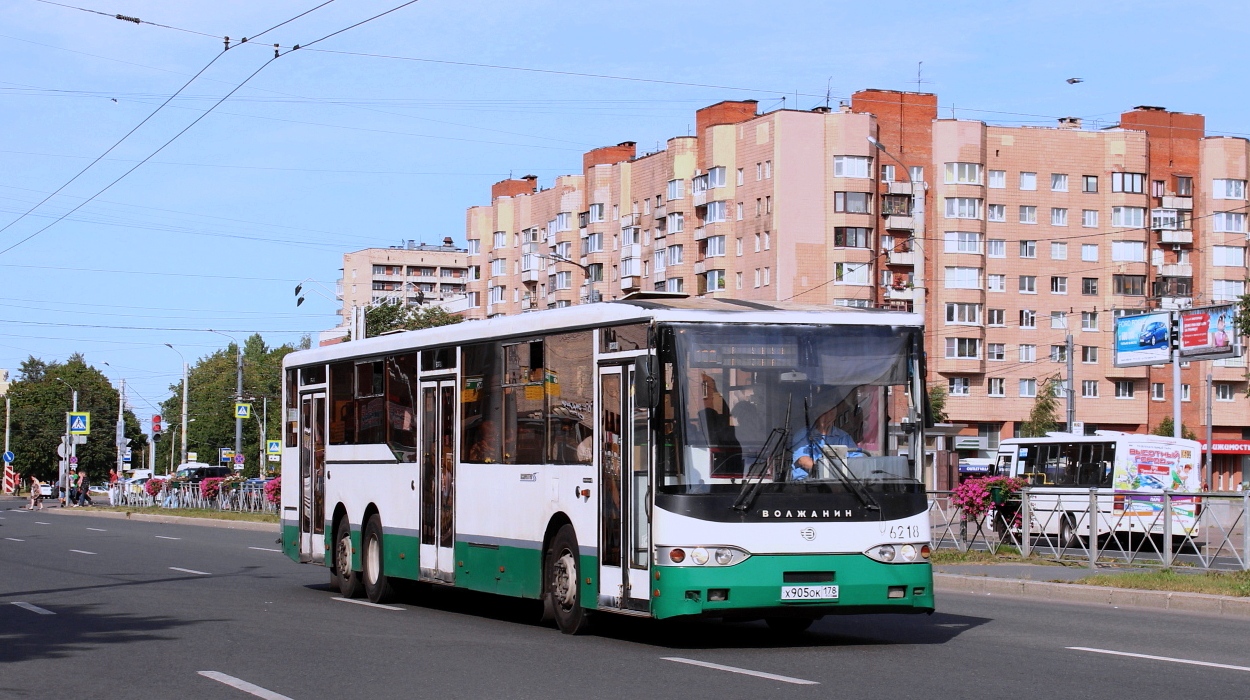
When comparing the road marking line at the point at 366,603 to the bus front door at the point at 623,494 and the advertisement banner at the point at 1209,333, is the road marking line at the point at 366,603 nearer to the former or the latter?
the bus front door at the point at 623,494

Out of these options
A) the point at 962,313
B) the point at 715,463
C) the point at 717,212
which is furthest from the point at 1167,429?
the point at 715,463

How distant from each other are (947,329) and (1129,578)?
7169 centimetres

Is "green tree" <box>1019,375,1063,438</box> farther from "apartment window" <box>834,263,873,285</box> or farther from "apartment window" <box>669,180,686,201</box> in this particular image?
"apartment window" <box>669,180,686,201</box>

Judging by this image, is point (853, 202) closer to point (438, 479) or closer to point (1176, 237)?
point (1176, 237)

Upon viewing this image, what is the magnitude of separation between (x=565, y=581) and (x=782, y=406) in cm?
268

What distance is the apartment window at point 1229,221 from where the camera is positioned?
95.5 meters

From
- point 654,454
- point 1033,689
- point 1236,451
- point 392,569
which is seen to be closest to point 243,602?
point 392,569

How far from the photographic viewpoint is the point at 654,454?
12469 mm

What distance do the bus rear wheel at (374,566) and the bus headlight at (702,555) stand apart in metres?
6.29

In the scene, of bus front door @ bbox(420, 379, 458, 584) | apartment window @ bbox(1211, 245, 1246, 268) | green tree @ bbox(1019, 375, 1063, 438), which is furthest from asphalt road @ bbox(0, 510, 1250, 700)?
apartment window @ bbox(1211, 245, 1246, 268)

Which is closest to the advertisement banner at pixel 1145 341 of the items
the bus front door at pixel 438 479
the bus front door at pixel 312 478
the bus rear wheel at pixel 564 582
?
the bus front door at pixel 312 478

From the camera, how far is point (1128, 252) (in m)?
92.9

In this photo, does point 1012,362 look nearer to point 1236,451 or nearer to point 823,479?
point 1236,451

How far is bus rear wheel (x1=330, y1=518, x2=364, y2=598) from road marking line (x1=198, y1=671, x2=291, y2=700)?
7404 millimetres
